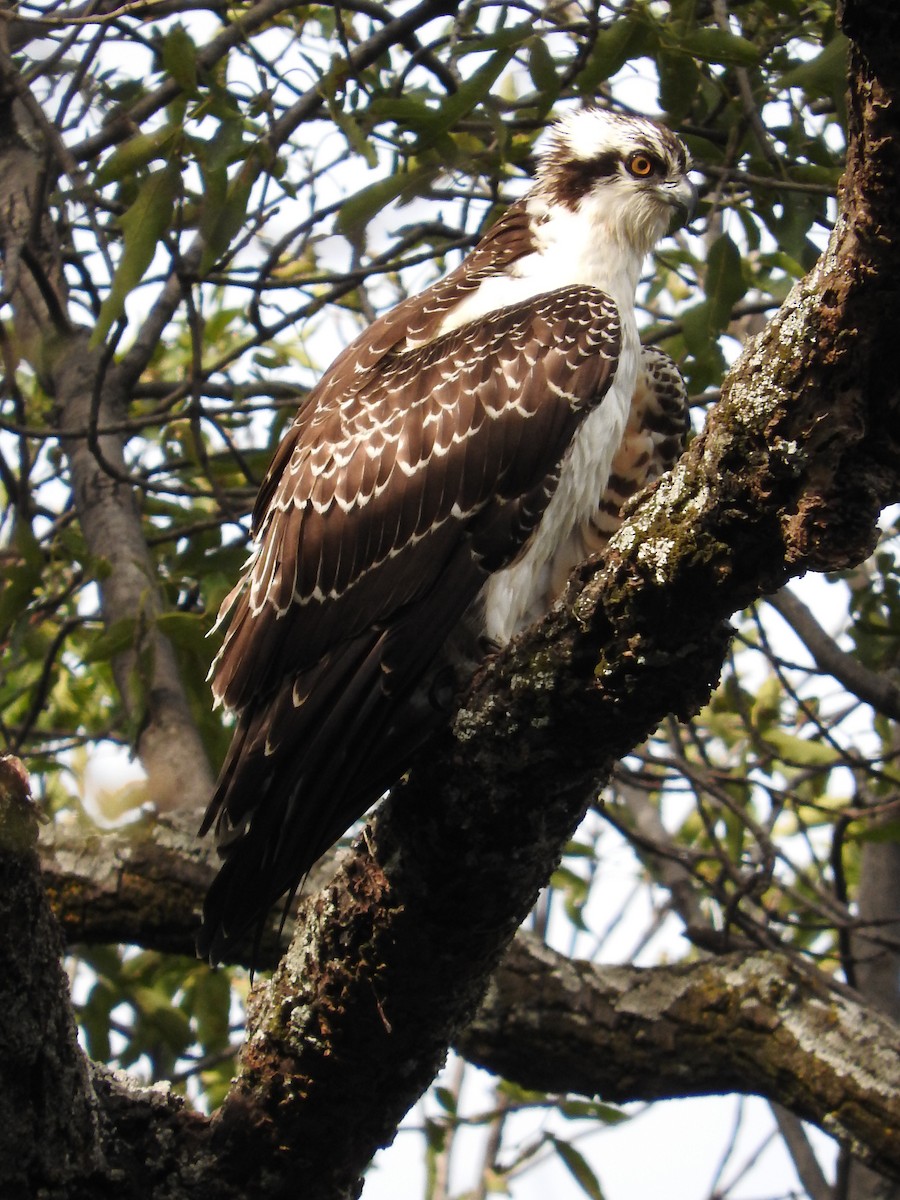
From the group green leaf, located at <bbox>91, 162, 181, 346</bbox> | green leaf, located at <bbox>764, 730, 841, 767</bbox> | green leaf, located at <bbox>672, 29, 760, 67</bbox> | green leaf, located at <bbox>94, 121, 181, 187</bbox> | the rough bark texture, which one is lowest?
the rough bark texture

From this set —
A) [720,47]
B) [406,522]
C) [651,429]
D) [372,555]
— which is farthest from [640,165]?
[372,555]

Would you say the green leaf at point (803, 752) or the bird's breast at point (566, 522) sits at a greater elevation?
the green leaf at point (803, 752)

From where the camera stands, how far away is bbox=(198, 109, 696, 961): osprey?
150 inches

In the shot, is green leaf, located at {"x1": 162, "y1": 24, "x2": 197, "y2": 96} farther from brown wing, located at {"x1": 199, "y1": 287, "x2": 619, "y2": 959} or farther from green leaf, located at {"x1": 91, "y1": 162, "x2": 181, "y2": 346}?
brown wing, located at {"x1": 199, "y1": 287, "x2": 619, "y2": 959}

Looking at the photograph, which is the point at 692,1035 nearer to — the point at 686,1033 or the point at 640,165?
the point at 686,1033

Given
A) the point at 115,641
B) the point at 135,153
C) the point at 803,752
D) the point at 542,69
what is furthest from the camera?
the point at 803,752

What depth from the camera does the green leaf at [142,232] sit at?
4559 mm

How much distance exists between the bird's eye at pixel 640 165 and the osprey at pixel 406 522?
2.39 feet

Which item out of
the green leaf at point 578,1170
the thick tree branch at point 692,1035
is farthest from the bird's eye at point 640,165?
the green leaf at point 578,1170

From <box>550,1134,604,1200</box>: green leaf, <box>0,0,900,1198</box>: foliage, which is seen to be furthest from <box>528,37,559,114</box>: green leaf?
<box>550,1134,604,1200</box>: green leaf

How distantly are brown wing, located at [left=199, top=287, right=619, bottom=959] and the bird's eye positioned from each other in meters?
1.24

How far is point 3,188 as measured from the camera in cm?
657

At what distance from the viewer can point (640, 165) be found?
557 centimetres

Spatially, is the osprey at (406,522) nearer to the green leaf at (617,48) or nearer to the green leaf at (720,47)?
the green leaf at (617,48)
